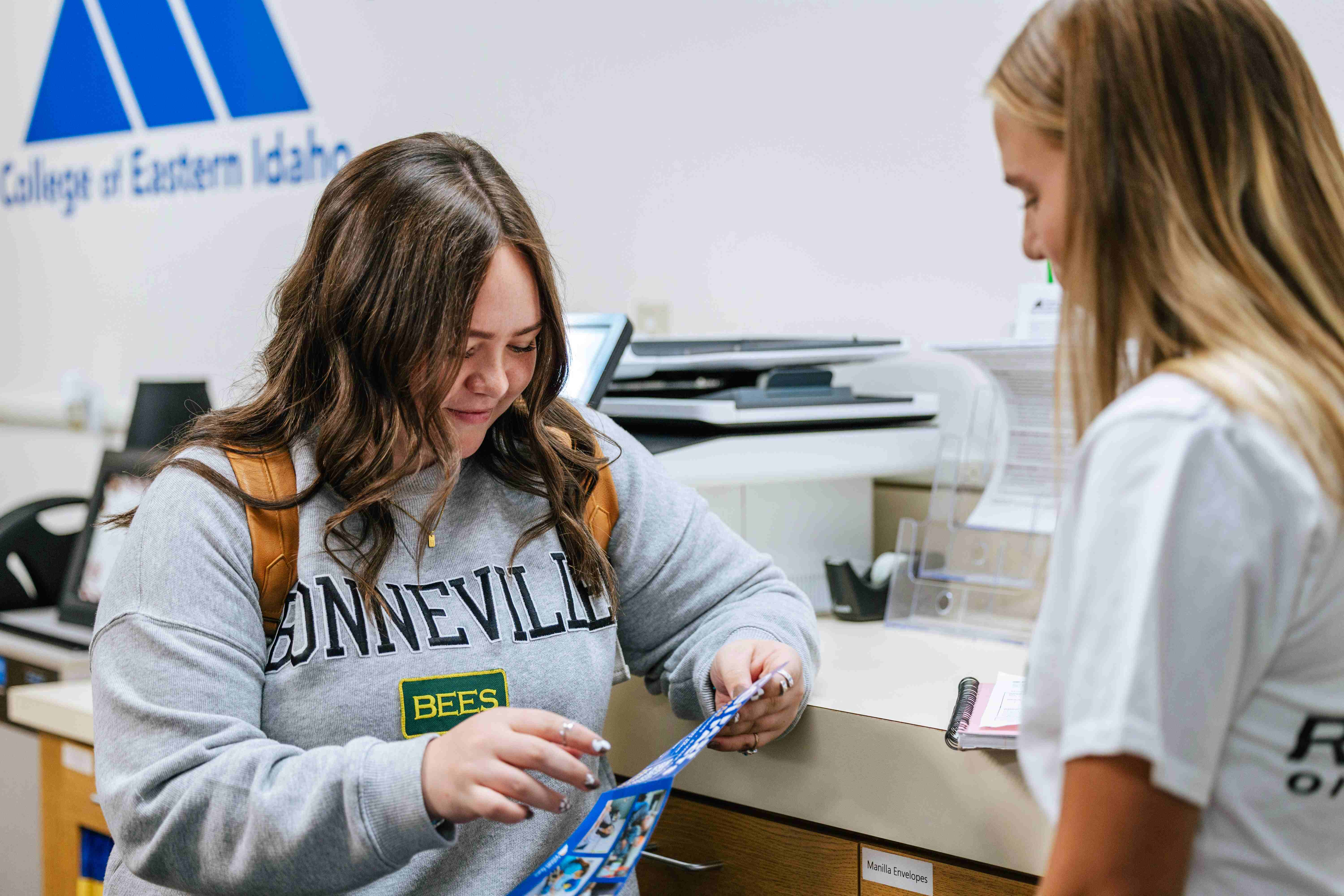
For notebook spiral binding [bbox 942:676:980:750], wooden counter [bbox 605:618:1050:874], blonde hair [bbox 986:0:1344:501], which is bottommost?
wooden counter [bbox 605:618:1050:874]

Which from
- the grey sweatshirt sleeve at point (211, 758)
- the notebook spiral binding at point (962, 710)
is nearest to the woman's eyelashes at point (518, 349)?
the grey sweatshirt sleeve at point (211, 758)

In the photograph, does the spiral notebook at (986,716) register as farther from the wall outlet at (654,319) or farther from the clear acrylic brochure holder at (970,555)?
→ the wall outlet at (654,319)

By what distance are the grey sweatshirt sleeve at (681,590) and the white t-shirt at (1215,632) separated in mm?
576

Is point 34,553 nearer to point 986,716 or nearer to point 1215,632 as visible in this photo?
point 986,716

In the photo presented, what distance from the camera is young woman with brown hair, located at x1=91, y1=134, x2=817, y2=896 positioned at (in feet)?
2.70

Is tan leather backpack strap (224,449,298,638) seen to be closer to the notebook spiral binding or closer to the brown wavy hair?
the brown wavy hair

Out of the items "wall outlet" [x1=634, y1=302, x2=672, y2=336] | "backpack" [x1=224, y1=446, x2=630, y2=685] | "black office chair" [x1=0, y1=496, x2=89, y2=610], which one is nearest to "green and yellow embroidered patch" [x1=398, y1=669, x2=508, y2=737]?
"backpack" [x1=224, y1=446, x2=630, y2=685]

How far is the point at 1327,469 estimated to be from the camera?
20.5 inches

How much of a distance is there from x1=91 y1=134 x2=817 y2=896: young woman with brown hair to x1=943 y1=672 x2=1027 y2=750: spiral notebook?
150mm

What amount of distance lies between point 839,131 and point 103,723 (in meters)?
1.41

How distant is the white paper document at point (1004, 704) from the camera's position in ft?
3.29

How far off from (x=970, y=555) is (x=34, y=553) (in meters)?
1.72

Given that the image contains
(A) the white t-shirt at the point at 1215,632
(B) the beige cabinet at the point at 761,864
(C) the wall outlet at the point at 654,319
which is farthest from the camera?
(C) the wall outlet at the point at 654,319

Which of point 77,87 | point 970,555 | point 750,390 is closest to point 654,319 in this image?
point 750,390
